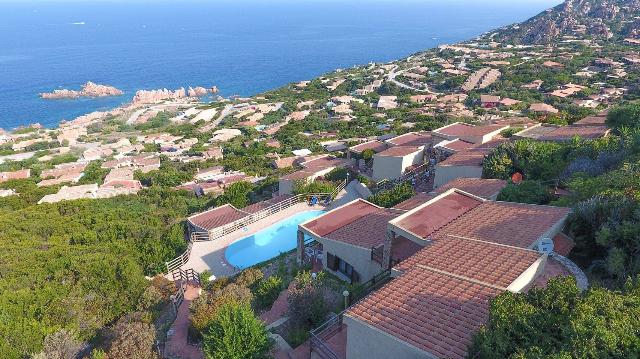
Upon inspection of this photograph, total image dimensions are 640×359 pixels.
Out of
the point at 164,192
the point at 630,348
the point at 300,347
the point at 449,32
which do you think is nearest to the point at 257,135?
the point at 164,192

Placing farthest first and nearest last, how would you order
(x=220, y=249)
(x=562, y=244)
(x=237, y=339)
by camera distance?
(x=220, y=249) → (x=562, y=244) → (x=237, y=339)

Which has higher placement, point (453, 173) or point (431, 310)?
point (431, 310)

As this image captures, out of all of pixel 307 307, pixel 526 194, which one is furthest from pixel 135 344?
pixel 526 194

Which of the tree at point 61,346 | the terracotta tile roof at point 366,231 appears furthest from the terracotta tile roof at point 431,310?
the tree at point 61,346

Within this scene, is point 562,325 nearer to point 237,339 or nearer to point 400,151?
point 237,339

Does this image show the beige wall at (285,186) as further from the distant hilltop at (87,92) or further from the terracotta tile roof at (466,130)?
the distant hilltop at (87,92)

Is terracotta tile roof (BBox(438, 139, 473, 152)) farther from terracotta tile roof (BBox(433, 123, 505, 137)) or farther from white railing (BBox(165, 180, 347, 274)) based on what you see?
white railing (BBox(165, 180, 347, 274))
